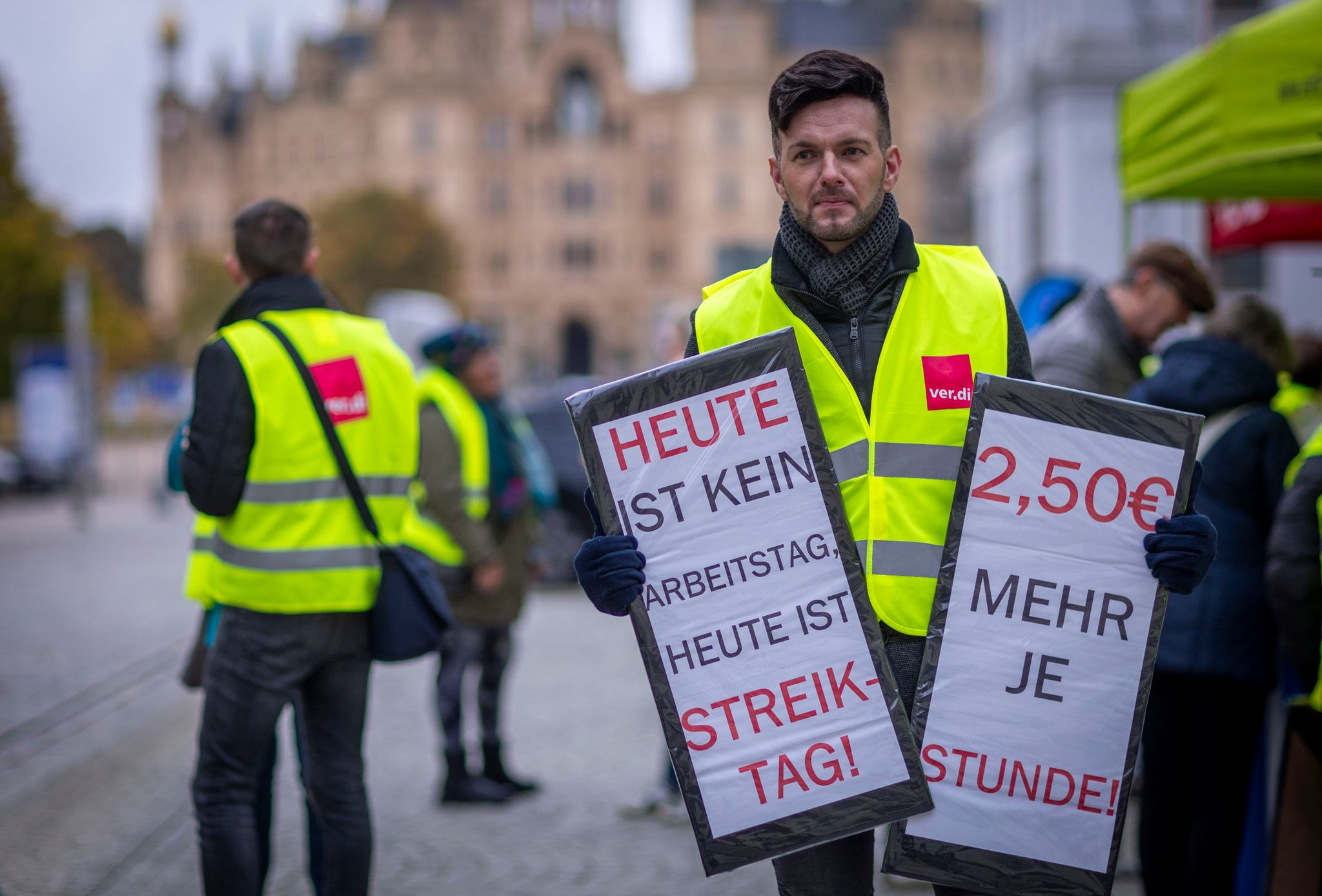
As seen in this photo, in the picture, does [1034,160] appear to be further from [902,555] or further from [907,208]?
[907,208]

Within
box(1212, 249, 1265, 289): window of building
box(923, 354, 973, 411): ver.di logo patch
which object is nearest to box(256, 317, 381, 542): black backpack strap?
box(923, 354, 973, 411): ver.di logo patch

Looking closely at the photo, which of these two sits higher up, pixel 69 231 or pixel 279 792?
pixel 69 231

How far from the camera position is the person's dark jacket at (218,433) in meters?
3.56

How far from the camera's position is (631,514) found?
257cm

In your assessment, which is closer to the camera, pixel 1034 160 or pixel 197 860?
pixel 197 860

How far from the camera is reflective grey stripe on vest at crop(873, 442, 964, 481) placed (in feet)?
8.43

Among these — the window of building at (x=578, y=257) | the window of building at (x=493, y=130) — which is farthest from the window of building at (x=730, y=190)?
the window of building at (x=493, y=130)

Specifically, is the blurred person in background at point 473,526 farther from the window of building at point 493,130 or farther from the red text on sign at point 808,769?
the window of building at point 493,130

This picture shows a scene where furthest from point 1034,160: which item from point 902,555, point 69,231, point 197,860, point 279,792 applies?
point 69,231

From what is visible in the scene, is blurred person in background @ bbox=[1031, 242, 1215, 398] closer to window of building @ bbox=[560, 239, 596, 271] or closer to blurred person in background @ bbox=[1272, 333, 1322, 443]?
blurred person in background @ bbox=[1272, 333, 1322, 443]

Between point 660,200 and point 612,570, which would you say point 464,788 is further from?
point 660,200

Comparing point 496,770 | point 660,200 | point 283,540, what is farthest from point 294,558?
point 660,200

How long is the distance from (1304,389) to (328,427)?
3738 mm

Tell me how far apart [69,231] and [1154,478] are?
4740cm
